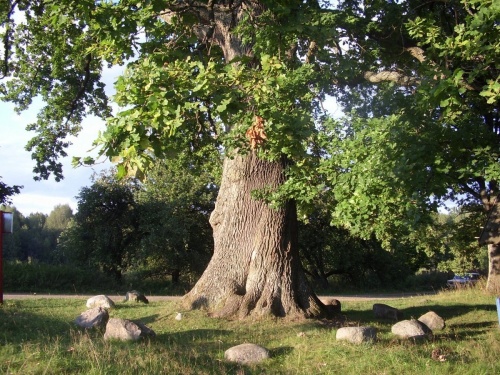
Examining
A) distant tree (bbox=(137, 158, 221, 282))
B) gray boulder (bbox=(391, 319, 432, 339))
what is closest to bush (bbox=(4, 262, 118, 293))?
distant tree (bbox=(137, 158, 221, 282))

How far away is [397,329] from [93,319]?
19.2 ft

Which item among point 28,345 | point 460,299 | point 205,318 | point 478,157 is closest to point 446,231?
point 460,299

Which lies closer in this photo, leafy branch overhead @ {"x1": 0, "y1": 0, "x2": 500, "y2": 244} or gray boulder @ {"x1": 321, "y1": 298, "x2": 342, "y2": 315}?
leafy branch overhead @ {"x1": 0, "y1": 0, "x2": 500, "y2": 244}

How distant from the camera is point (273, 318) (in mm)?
11523

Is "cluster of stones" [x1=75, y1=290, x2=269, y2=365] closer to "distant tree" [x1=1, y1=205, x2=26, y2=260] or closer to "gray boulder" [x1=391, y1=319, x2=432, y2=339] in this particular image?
"gray boulder" [x1=391, y1=319, x2=432, y2=339]

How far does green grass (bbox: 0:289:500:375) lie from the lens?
6801mm

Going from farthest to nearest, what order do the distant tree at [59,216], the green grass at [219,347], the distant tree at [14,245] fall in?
the distant tree at [59,216], the distant tree at [14,245], the green grass at [219,347]

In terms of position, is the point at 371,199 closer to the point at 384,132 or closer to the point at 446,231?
the point at 384,132

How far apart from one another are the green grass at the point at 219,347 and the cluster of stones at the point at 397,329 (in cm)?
18

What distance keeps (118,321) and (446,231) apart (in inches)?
703

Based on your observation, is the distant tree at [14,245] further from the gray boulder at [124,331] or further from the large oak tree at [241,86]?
the gray boulder at [124,331]

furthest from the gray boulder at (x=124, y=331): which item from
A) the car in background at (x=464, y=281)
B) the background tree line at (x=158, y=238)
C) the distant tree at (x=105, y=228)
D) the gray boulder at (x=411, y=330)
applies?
the distant tree at (x=105, y=228)

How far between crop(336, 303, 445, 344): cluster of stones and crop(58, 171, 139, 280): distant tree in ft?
56.6

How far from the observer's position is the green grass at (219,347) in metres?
6.80
